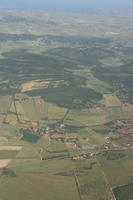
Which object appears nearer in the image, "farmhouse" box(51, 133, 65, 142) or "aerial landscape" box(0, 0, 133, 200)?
"aerial landscape" box(0, 0, 133, 200)

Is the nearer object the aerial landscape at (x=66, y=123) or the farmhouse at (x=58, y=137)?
the aerial landscape at (x=66, y=123)

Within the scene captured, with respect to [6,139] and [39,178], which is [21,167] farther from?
[6,139]

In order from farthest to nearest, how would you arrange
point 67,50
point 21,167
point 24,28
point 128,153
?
point 24,28
point 67,50
point 128,153
point 21,167

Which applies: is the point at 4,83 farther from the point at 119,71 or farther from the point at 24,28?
the point at 24,28

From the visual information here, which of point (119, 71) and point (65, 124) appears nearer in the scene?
point (65, 124)

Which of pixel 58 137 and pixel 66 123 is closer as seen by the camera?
pixel 58 137

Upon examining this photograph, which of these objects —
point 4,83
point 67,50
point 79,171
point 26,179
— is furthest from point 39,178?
point 67,50

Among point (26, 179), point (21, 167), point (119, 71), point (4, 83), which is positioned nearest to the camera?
point (26, 179)
